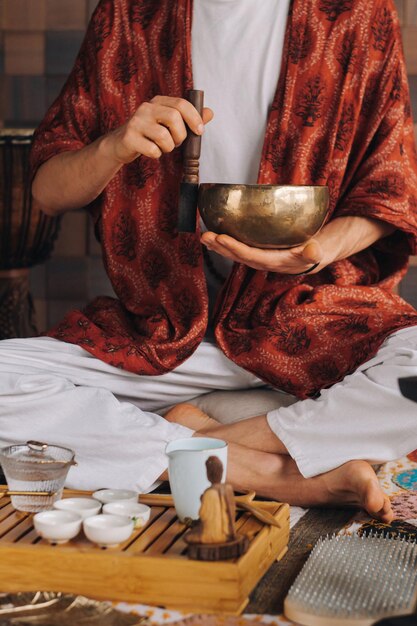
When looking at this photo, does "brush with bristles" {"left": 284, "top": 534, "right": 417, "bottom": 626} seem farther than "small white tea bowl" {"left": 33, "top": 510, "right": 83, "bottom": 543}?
No

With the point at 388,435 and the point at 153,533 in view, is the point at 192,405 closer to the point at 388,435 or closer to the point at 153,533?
the point at 388,435

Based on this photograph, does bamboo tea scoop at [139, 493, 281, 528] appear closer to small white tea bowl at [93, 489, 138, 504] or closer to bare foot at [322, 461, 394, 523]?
small white tea bowl at [93, 489, 138, 504]

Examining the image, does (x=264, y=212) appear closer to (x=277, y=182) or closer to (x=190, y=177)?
(x=190, y=177)

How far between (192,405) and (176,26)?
37.2 inches

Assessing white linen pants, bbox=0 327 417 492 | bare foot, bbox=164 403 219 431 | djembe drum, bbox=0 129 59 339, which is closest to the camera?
white linen pants, bbox=0 327 417 492

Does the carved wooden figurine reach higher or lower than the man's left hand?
lower

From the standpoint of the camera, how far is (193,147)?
80.3 inches

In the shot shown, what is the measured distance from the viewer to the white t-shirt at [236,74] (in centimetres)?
244

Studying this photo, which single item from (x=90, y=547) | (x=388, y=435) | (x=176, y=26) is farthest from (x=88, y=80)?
(x=90, y=547)

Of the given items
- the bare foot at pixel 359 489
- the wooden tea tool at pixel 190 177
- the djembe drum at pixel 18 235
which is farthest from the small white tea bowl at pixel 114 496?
the djembe drum at pixel 18 235

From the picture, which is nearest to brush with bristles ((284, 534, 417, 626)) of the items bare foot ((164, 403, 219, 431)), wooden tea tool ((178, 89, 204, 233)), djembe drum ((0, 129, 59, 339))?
bare foot ((164, 403, 219, 431))

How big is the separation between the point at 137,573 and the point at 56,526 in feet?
0.51

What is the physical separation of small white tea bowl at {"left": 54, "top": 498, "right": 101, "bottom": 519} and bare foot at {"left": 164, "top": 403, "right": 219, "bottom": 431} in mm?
564

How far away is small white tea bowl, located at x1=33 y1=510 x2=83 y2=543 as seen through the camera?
160 centimetres
